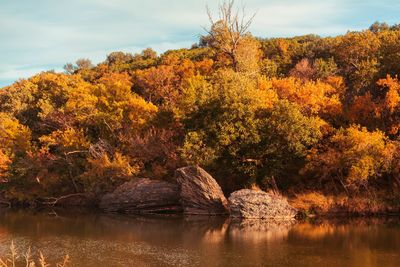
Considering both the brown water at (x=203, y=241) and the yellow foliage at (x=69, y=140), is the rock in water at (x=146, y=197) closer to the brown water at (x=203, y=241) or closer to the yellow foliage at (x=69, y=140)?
the brown water at (x=203, y=241)

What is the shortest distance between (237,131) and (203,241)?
16.2 metres

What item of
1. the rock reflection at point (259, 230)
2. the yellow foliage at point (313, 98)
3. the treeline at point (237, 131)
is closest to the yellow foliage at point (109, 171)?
the treeline at point (237, 131)

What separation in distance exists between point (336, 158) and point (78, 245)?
22650 millimetres

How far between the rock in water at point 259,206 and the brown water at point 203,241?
176cm

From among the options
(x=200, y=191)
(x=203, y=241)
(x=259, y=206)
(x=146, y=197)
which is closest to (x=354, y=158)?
(x=259, y=206)

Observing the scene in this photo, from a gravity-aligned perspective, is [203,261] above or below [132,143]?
below

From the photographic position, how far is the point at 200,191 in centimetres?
4372

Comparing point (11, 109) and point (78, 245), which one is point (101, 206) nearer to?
point (78, 245)

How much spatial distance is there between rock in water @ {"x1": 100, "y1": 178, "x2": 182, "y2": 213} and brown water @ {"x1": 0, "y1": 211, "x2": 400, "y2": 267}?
13.1 feet

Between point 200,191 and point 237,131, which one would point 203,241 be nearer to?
point 200,191

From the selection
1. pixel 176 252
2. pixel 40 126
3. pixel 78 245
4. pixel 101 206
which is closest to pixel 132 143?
pixel 101 206

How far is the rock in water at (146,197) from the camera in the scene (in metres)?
46.6

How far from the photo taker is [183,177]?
146 ft

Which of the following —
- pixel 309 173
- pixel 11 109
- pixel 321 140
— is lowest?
pixel 309 173
